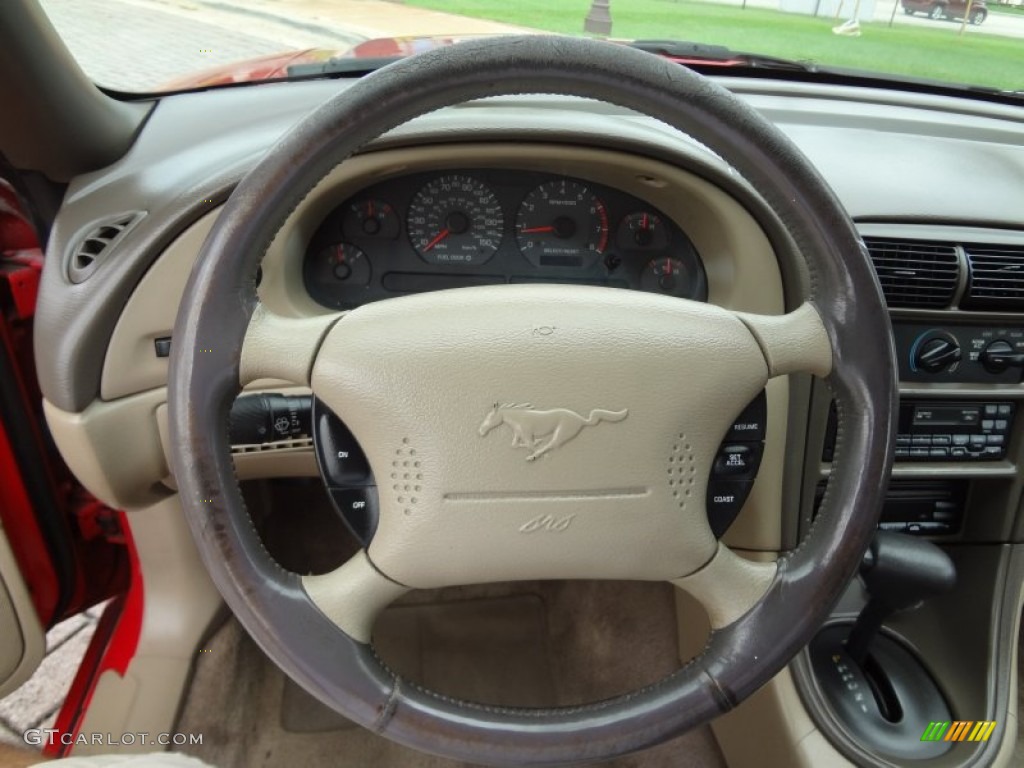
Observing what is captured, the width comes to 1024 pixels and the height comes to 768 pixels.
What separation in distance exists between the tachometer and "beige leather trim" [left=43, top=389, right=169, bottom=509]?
59cm

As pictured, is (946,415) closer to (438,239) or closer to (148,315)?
(438,239)

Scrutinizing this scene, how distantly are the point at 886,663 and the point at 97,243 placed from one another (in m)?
1.46

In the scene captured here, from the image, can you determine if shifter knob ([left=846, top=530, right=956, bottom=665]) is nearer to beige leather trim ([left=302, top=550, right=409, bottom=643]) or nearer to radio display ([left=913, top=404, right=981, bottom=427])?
radio display ([left=913, top=404, right=981, bottom=427])

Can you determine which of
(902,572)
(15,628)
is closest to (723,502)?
(902,572)

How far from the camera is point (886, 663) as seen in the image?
1556mm

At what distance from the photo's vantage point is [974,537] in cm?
165

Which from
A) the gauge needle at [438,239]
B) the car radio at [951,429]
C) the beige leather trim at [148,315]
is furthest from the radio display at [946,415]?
the beige leather trim at [148,315]

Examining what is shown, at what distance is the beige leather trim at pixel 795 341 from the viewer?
0.93 meters

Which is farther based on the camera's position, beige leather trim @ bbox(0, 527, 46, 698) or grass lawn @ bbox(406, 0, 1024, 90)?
grass lawn @ bbox(406, 0, 1024, 90)

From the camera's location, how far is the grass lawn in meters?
1.71

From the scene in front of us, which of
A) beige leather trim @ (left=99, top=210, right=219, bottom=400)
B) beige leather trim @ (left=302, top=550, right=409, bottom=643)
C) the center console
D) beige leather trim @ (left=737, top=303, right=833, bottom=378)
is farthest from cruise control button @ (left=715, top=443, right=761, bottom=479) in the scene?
beige leather trim @ (left=99, top=210, right=219, bottom=400)

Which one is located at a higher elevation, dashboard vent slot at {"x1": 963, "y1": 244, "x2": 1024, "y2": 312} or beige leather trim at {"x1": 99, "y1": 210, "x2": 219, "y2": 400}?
dashboard vent slot at {"x1": 963, "y1": 244, "x2": 1024, "y2": 312}

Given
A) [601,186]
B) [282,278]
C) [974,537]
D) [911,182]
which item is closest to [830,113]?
[911,182]

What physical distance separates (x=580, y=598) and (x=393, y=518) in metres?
1.11
